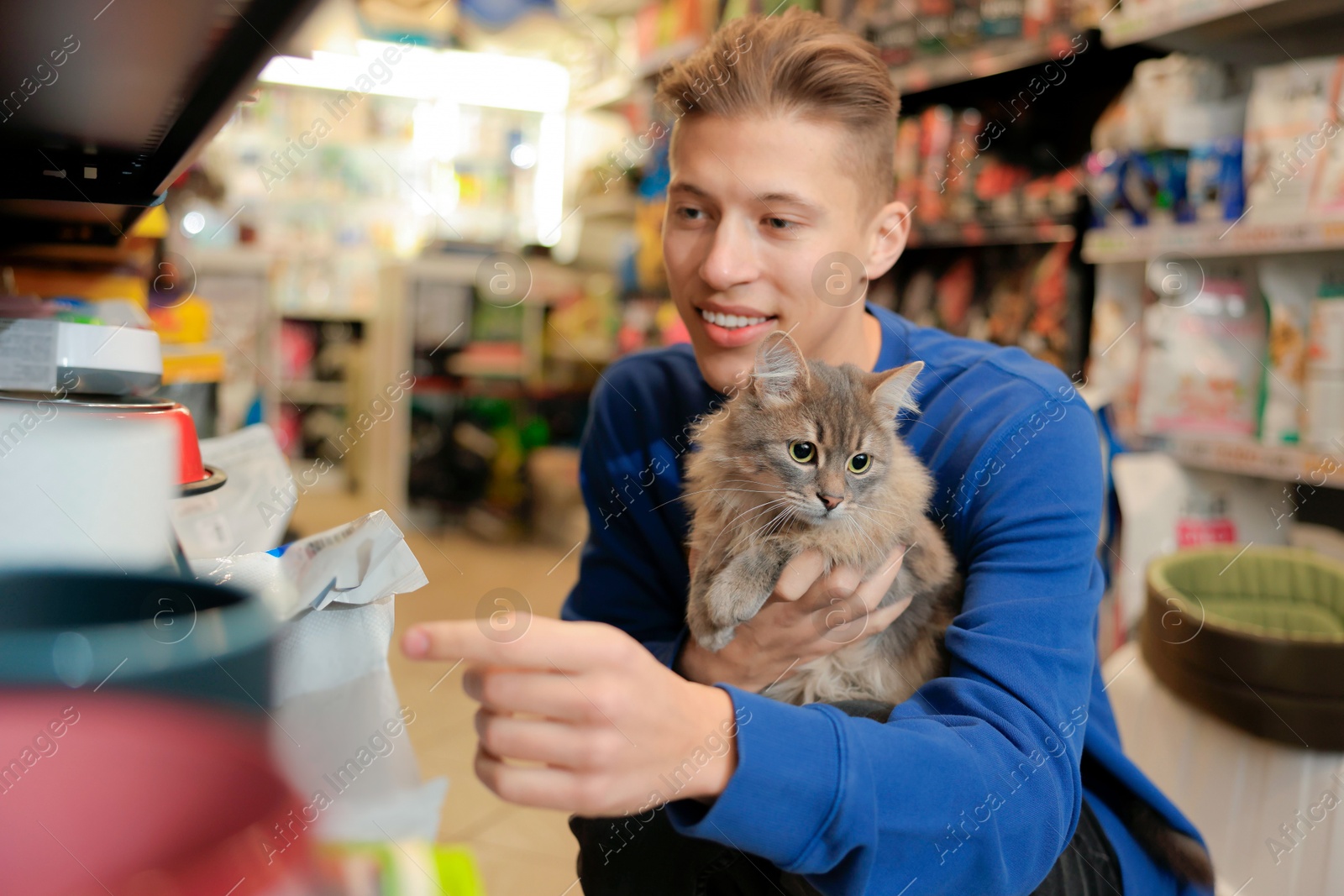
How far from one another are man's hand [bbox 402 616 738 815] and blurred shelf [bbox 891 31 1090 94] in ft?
7.85

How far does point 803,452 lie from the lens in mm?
1246

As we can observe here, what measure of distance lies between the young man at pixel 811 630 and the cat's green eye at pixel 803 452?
13 centimetres

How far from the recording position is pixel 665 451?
153 cm

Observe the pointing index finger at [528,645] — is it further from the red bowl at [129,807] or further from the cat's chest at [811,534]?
the cat's chest at [811,534]

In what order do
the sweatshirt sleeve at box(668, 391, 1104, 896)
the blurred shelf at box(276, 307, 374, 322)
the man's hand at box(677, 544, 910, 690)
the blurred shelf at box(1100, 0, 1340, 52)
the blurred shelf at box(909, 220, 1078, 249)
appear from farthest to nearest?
the blurred shelf at box(276, 307, 374, 322) → the blurred shelf at box(909, 220, 1078, 249) → the blurred shelf at box(1100, 0, 1340, 52) → the man's hand at box(677, 544, 910, 690) → the sweatshirt sleeve at box(668, 391, 1104, 896)

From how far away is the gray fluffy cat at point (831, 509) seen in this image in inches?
47.0

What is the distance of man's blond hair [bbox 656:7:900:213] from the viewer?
1265mm

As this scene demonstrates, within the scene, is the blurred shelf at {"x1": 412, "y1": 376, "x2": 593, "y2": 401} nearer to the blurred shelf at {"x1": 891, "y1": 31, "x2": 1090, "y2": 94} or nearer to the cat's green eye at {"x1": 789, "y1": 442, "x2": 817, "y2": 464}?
the blurred shelf at {"x1": 891, "y1": 31, "x2": 1090, "y2": 94}

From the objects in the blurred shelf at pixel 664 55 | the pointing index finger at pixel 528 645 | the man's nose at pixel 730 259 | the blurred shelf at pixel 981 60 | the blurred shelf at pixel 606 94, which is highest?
the blurred shelf at pixel 606 94

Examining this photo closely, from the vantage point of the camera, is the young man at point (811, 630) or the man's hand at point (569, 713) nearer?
the man's hand at point (569, 713)

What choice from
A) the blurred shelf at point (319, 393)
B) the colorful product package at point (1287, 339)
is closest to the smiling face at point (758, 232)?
the colorful product package at point (1287, 339)

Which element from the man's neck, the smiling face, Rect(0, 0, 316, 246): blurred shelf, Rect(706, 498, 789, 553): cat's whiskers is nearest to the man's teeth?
the smiling face

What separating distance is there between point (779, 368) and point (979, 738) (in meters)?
0.57

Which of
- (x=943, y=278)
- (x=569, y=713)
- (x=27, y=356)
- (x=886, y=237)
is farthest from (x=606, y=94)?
(x=569, y=713)
